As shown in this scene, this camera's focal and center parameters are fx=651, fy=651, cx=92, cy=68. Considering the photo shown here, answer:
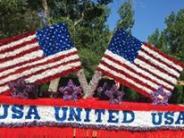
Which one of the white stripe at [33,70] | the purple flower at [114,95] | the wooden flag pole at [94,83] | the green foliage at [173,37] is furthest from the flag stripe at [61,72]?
the green foliage at [173,37]

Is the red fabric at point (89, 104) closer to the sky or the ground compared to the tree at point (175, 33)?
closer to the sky

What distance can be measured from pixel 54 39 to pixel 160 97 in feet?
8.24

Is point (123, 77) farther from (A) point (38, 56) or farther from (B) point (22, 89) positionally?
(B) point (22, 89)

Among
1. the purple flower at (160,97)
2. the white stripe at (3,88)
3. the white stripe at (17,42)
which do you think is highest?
the white stripe at (17,42)

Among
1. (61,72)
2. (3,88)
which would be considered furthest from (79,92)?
(3,88)

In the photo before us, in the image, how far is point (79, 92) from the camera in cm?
1294

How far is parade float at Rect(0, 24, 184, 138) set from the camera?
12.2m

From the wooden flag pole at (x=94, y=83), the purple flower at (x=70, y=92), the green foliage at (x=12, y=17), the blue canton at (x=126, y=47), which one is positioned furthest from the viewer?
the green foliage at (x=12, y=17)

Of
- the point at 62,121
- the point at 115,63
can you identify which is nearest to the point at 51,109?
the point at 62,121

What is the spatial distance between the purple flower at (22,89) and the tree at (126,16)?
46.1 metres

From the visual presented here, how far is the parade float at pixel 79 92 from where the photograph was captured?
1220cm

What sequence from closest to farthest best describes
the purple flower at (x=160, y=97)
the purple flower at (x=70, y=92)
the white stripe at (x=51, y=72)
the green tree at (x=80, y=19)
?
1. the purple flower at (x=70, y=92)
2. the purple flower at (x=160, y=97)
3. the white stripe at (x=51, y=72)
4. the green tree at (x=80, y=19)

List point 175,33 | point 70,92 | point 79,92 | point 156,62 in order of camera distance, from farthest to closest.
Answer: point 175,33 < point 156,62 < point 79,92 < point 70,92

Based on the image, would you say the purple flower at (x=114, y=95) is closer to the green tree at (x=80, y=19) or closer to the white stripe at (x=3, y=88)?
the white stripe at (x=3, y=88)
